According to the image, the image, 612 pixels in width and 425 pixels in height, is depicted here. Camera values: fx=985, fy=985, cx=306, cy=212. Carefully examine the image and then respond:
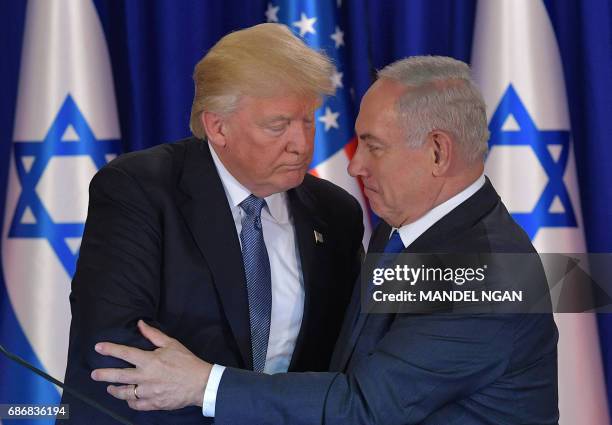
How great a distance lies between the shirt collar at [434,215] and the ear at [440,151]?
61mm

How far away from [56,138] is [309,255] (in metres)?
1.36

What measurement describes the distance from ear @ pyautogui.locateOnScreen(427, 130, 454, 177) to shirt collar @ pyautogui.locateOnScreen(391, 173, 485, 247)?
61 mm

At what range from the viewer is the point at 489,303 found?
1.86m

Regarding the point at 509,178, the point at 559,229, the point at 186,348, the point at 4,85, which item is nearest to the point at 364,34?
the point at 509,178

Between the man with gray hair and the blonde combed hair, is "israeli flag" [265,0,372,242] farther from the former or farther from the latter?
the man with gray hair

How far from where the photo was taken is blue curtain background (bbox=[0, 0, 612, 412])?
321 cm

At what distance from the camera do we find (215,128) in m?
2.26

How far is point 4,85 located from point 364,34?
4.06ft

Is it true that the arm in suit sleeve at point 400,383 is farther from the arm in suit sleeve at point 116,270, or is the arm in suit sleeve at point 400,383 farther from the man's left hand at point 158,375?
the arm in suit sleeve at point 116,270

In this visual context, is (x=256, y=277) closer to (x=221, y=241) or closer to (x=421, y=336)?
(x=221, y=241)

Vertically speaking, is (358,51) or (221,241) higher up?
(358,51)

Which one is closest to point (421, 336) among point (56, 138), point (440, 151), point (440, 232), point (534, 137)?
point (440, 232)

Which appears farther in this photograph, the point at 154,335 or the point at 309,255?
the point at 309,255

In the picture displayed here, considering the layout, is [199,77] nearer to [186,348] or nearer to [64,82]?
[186,348]
